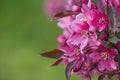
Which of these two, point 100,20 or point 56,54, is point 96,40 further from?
point 56,54

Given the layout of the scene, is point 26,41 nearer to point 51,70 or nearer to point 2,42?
point 2,42

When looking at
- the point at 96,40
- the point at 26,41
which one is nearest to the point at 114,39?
the point at 96,40

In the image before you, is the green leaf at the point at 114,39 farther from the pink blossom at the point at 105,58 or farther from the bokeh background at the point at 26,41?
the bokeh background at the point at 26,41

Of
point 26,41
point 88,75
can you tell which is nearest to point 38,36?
point 26,41

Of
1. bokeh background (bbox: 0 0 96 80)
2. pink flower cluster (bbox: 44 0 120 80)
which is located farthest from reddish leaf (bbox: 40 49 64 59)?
bokeh background (bbox: 0 0 96 80)

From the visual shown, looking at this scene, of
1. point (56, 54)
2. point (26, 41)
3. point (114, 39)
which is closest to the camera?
point (114, 39)

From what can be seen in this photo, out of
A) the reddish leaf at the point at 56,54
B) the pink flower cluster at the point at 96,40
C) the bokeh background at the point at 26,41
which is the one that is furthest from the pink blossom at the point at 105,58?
the bokeh background at the point at 26,41
